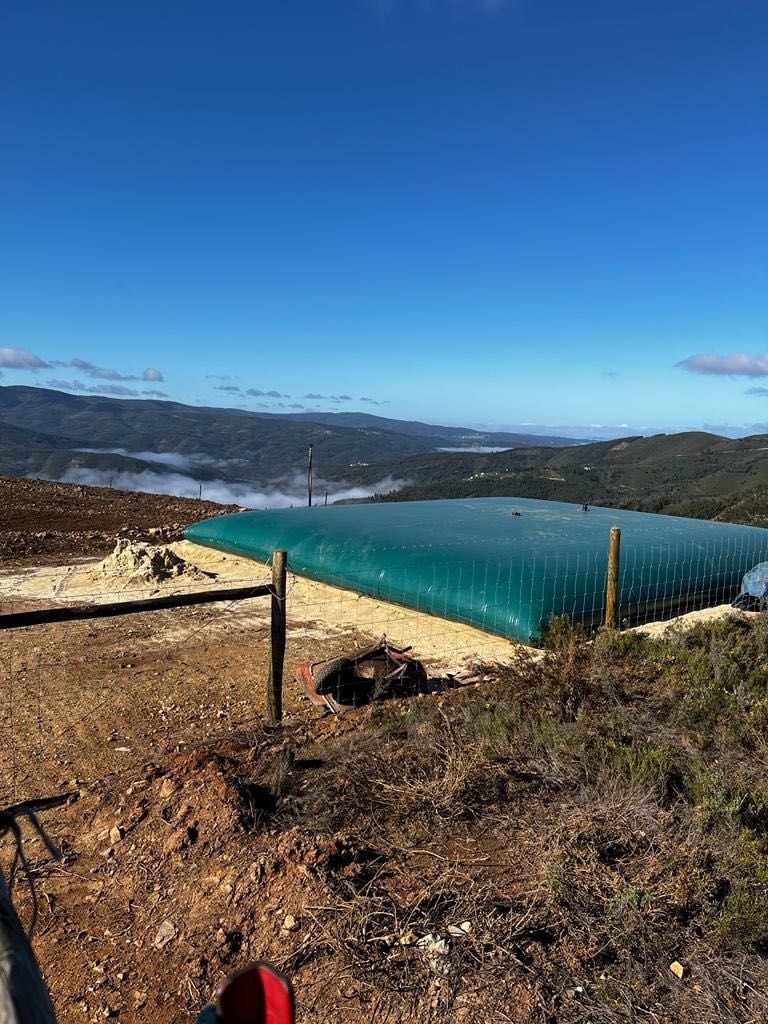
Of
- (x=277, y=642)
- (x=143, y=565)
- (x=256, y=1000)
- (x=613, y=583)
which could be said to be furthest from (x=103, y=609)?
(x=143, y=565)

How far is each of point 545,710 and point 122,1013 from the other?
390cm

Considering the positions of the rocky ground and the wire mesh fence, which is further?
the rocky ground

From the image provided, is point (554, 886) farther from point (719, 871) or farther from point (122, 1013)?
point (122, 1013)

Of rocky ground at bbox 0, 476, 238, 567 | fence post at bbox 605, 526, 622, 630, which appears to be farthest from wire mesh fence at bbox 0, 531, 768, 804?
rocky ground at bbox 0, 476, 238, 567

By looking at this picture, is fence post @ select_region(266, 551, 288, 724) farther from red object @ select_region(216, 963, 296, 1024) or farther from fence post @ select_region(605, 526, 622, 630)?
red object @ select_region(216, 963, 296, 1024)

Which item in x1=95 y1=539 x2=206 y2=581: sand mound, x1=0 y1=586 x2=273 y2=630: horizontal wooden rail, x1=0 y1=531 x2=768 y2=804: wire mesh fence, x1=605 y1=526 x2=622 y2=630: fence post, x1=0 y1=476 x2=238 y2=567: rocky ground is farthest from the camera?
x1=0 y1=476 x2=238 y2=567: rocky ground

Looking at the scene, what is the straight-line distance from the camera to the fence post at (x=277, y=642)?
20.6 feet

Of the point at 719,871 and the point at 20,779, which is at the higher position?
the point at 719,871

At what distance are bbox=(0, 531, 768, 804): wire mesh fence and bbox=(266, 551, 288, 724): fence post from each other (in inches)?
15.1

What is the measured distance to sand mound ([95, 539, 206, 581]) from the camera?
12.9 meters

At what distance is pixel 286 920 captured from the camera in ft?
10.9

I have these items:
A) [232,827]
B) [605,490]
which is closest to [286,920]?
[232,827]

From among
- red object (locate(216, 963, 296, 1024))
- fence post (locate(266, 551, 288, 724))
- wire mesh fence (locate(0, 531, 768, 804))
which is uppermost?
red object (locate(216, 963, 296, 1024))

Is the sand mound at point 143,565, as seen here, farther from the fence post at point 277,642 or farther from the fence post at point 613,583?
the fence post at point 613,583
